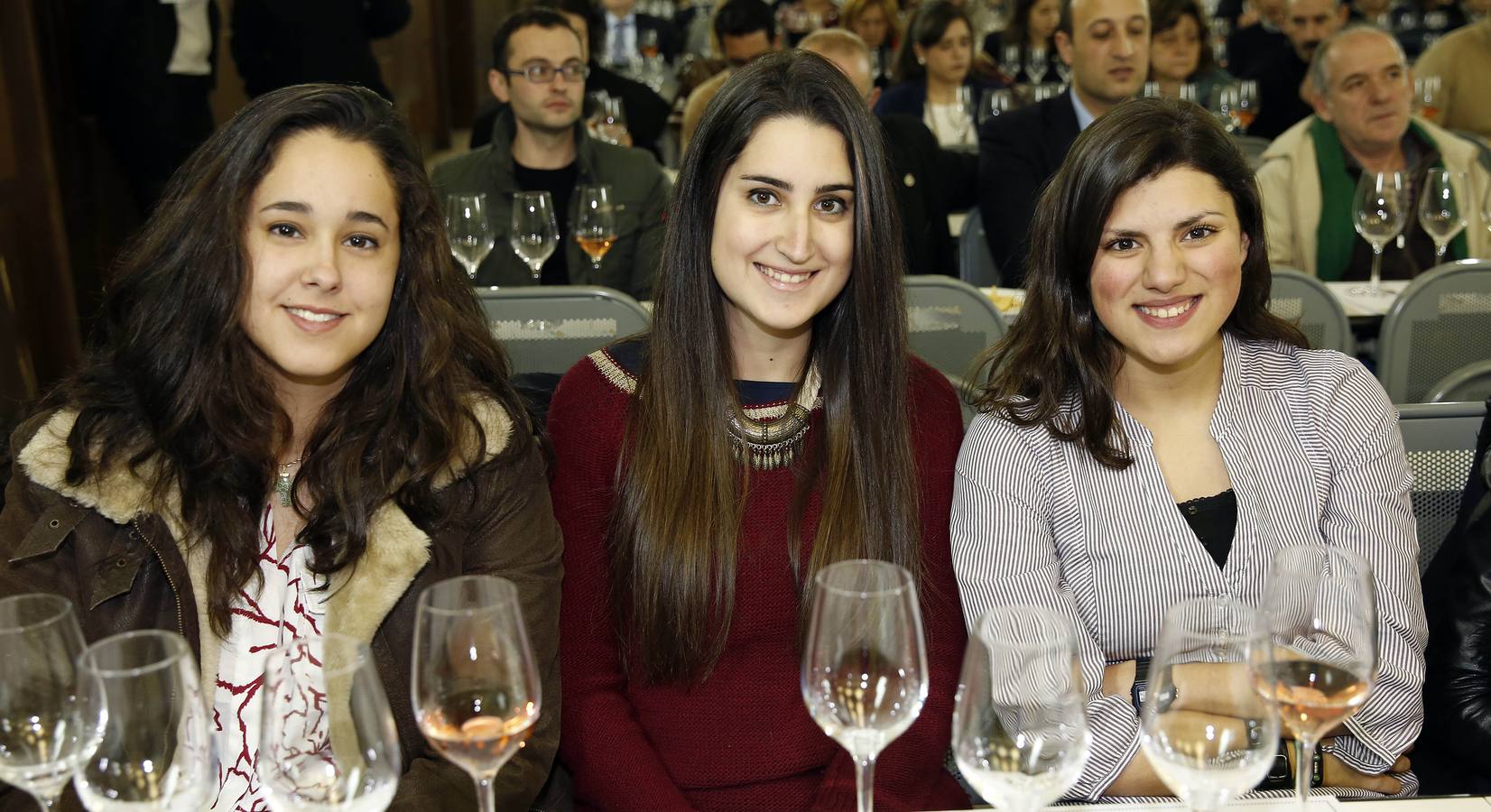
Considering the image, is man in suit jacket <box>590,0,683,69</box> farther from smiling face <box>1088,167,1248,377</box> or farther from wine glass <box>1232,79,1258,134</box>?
smiling face <box>1088,167,1248,377</box>

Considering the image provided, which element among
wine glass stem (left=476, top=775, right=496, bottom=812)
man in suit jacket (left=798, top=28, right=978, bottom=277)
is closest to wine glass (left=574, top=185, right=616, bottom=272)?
man in suit jacket (left=798, top=28, right=978, bottom=277)

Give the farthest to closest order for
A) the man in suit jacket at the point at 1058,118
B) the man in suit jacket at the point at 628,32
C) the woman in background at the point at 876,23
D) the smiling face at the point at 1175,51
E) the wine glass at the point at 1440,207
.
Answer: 1. the man in suit jacket at the point at 628,32
2. the woman in background at the point at 876,23
3. the smiling face at the point at 1175,51
4. the man in suit jacket at the point at 1058,118
5. the wine glass at the point at 1440,207

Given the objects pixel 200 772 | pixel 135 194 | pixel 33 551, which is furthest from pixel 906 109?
pixel 200 772

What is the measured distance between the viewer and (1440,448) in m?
2.18

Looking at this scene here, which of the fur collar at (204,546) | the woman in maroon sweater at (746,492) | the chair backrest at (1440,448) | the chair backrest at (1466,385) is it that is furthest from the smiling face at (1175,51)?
the fur collar at (204,546)

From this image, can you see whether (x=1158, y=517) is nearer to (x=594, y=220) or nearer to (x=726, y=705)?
(x=726, y=705)

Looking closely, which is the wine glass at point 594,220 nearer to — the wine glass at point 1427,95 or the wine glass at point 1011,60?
the wine glass at point 1427,95

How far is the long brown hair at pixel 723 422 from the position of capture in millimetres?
1845

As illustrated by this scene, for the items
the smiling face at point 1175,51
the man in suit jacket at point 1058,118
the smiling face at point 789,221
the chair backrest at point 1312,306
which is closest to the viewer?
the smiling face at point 789,221

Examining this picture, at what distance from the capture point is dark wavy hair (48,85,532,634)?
170cm

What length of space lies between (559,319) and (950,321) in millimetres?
848

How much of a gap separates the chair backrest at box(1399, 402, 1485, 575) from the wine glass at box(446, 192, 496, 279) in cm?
237

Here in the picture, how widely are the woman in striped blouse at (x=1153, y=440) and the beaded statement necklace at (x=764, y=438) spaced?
0.24 m

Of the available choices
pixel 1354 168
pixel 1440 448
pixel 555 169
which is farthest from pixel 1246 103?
pixel 1440 448
